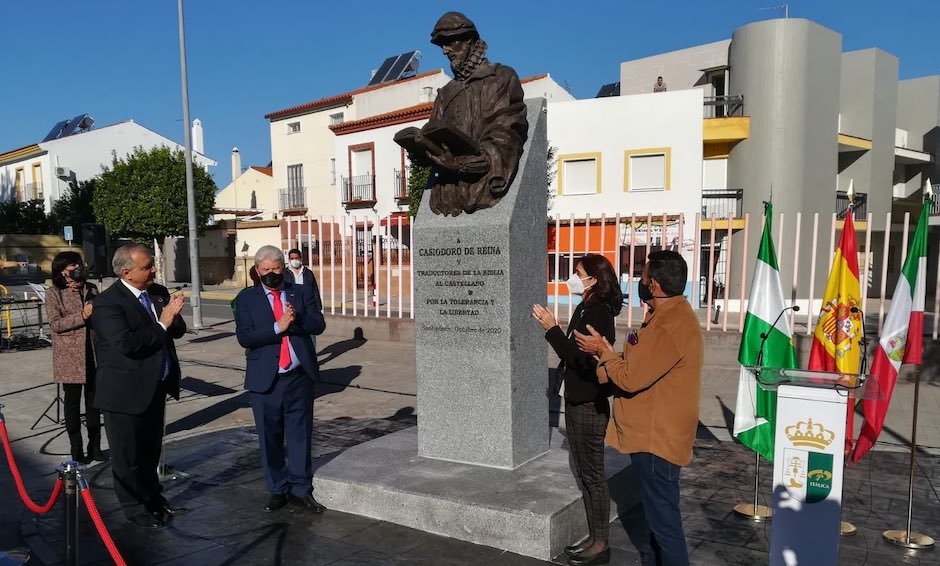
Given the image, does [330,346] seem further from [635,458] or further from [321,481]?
[635,458]

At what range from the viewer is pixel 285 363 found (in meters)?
4.54

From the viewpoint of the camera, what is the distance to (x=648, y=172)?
22266 millimetres

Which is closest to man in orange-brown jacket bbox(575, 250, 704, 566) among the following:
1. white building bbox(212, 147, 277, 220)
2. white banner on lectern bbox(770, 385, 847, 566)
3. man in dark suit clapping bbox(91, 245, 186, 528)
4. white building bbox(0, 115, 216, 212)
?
white banner on lectern bbox(770, 385, 847, 566)

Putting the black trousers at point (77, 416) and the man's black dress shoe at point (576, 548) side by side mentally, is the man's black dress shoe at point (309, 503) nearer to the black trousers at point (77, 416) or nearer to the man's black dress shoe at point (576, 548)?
the man's black dress shoe at point (576, 548)

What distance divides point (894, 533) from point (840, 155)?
25636mm

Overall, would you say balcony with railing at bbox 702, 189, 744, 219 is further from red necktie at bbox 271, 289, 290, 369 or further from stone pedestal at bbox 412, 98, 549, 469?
red necktie at bbox 271, 289, 290, 369

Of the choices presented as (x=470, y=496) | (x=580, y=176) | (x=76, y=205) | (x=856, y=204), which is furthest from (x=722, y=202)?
(x=76, y=205)

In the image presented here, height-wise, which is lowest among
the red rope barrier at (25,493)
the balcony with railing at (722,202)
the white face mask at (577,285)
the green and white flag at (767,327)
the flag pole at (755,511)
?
the flag pole at (755,511)

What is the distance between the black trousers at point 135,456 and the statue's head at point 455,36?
3.08 meters

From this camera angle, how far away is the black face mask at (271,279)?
455 centimetres

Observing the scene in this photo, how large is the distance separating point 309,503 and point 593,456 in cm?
207

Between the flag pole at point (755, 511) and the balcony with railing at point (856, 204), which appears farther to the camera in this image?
the balcony with railing at point (856, 204)

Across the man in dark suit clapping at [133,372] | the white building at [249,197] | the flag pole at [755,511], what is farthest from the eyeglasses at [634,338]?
the white building at [249,197]

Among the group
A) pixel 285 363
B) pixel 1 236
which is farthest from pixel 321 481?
pixel 1 236
